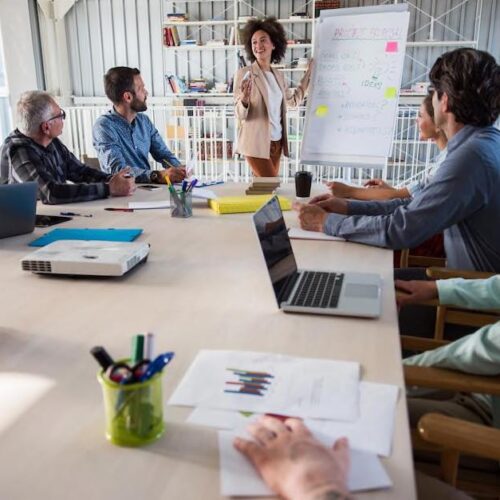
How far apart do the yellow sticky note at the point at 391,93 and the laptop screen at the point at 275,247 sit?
6.93ft

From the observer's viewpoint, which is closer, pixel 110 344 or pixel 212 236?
pixel 110 344

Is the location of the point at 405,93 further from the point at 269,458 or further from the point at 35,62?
the point at 269,458

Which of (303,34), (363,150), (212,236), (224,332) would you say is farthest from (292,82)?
(224,332)

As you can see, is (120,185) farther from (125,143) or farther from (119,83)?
(119,83)

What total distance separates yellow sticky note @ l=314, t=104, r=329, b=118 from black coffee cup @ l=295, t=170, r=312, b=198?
1.07 metres

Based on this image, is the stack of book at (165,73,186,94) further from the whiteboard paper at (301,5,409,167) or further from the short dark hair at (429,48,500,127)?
the short dark hair at (429,48,500,127)

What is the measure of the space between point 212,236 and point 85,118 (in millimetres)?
5641

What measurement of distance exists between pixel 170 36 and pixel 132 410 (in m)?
6.77

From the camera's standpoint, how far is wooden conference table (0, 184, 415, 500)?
2.22 feet

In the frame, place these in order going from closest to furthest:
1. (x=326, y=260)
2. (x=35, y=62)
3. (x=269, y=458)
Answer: (x=269, y=458), (x=326, y=260), (x=35, y=62)

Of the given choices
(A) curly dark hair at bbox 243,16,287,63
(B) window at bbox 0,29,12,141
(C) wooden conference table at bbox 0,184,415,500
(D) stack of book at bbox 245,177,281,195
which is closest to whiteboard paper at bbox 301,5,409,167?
(A) curly dark hair at bbox 243,16,287,63

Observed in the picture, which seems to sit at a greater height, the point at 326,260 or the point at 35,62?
the point at 35,62

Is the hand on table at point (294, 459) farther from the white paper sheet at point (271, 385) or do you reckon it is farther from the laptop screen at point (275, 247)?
the laptop screen at point (275, 247)

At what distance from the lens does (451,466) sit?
0.93m
